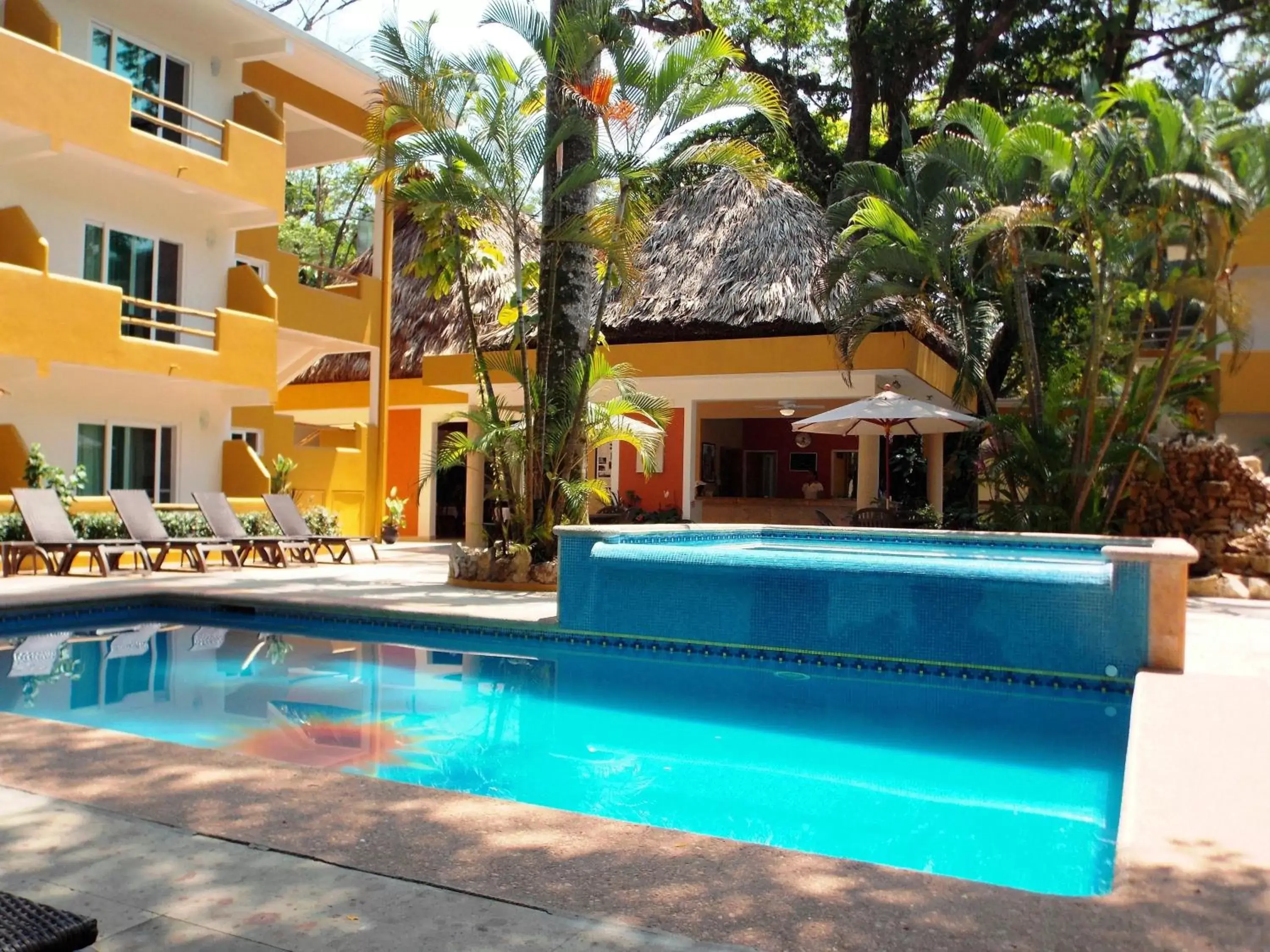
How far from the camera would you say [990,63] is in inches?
909

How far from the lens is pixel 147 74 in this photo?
16.3 meters

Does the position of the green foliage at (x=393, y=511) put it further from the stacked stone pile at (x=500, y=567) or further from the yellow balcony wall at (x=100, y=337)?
the stacked stone pile at (x=500, y=567)

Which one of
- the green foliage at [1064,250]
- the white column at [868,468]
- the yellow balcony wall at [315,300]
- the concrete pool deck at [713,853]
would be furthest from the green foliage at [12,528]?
the white column at [868,468]

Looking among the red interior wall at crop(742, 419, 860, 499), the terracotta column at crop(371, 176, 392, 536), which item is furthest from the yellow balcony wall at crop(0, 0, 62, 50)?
the red interior wall at crop(742, 419, 860, 499)

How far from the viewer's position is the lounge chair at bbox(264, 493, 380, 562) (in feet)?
48.9

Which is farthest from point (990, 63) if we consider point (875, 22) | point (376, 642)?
point (376, 642)

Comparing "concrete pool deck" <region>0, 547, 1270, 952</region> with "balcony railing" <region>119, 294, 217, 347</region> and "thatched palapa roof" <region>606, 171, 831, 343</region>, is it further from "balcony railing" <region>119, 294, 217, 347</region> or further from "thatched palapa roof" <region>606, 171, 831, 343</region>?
"thatched palapa roof" <region>606, 171, 831, 343</region>

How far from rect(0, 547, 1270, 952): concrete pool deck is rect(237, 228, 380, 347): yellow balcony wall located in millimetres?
14568

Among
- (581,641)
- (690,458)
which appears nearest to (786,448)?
(690,458)

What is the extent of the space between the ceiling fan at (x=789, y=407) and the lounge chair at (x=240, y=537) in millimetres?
8190

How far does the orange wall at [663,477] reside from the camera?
61.7 ft

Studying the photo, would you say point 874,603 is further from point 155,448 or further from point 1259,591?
point 155,448

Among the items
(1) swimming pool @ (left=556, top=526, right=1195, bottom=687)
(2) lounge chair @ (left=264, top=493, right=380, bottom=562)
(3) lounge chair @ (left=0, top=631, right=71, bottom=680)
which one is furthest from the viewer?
(2) lounge chair @ (left=264, top=493, right=380, bottom=562)

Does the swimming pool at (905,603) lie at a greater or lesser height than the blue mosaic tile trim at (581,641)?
greater
